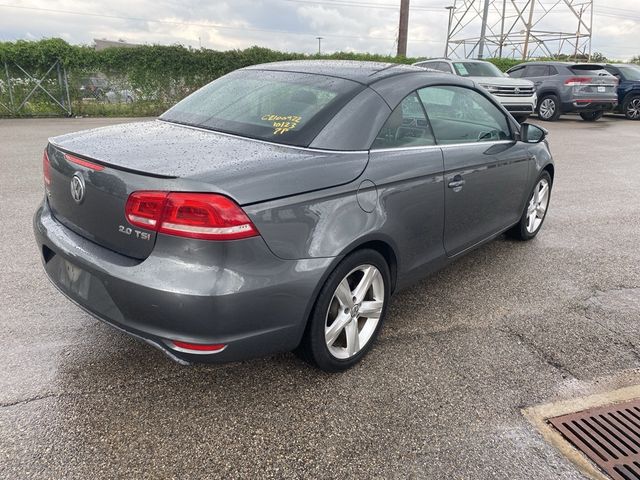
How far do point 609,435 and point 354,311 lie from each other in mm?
1327

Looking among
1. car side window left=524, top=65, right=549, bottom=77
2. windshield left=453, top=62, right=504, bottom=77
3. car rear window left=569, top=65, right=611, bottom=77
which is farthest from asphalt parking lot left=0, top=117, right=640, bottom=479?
car side window left=524, top=65, right=549, bottom=77

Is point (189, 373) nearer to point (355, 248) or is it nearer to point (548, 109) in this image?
point (355, 248)

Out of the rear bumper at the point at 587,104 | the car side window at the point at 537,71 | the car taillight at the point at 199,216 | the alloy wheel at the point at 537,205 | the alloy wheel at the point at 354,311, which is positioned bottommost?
the alloy wheel at the point at 354,311

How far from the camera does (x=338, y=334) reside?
8.62ft

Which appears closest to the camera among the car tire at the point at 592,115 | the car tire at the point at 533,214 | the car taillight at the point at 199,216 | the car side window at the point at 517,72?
the car taillight at the point at 199,216

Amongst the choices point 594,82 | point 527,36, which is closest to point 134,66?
point 594,82

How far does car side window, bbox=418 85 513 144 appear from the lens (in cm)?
320

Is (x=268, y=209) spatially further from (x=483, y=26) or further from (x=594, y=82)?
→ (x=483, y=26)

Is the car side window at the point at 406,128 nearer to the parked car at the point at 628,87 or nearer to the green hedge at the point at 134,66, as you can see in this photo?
the green hedge at the point at 134,66

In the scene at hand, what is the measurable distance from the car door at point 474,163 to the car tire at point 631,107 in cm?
1542

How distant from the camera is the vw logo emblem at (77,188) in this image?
7.62ft

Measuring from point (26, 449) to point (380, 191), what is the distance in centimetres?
197

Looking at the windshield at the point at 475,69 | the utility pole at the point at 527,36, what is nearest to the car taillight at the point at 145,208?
the windshield at the point at 475,69

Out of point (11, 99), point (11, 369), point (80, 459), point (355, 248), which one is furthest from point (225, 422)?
point (11, 99)
